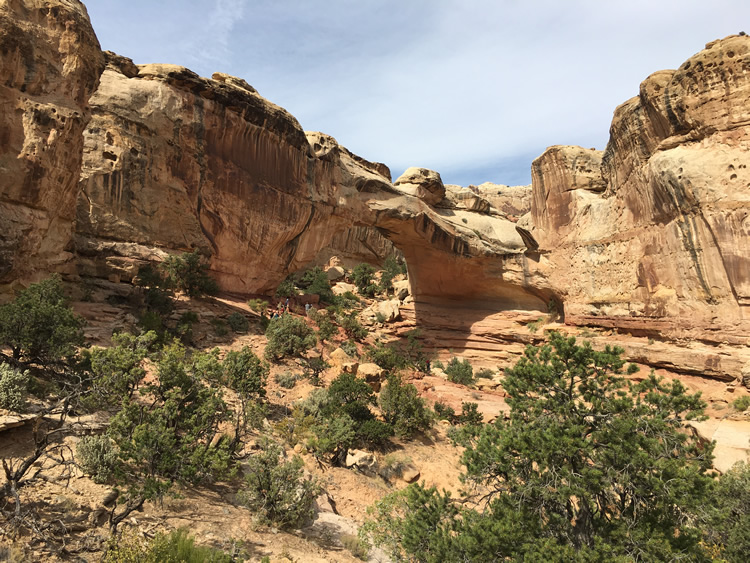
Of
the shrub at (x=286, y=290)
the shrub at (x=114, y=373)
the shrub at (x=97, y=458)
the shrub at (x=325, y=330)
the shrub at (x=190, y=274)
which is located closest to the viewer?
the shrub at (x=97, y=458)

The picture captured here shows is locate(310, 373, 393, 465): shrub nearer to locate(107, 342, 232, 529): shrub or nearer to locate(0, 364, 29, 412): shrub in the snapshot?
locate(107, 342, 232, 529): shrub

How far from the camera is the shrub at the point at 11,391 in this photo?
7.08 meters

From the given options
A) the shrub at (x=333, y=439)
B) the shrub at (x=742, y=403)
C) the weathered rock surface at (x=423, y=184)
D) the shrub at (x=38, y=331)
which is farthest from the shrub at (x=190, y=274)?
the shrub at (x=742, y=403)

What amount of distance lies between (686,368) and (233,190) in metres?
21.8

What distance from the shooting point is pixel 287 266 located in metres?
23.8

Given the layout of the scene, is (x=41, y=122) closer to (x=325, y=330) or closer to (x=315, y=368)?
(x=315, y=368)

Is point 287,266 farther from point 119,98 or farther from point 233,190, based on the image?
point 119,98

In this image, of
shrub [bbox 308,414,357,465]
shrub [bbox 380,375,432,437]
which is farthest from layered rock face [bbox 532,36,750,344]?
shrub [bbox 308,414,357,465]

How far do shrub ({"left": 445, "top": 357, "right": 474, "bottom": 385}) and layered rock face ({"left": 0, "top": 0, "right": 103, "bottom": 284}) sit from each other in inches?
717

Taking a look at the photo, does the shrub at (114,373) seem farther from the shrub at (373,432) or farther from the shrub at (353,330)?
the shrub at (353,330)

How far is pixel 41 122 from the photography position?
41.1 ft

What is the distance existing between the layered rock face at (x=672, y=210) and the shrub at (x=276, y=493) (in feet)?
55.5

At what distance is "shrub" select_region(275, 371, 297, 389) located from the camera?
1518 cm

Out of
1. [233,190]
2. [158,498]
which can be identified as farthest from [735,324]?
[233,190]
